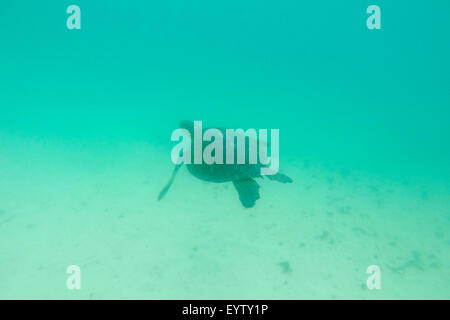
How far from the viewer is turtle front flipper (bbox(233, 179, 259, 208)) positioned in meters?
3.98

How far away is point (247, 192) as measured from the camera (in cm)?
415

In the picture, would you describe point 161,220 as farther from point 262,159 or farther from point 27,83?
point 27,83

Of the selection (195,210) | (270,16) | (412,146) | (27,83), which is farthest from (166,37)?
(195,210)

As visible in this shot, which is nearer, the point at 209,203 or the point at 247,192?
the point at 247,192

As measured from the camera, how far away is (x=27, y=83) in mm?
16484

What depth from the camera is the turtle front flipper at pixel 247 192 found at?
13.0ft

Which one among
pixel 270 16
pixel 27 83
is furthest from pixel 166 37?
pixel 27 83

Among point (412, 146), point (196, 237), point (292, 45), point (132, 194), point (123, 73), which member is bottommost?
point (196, 237)

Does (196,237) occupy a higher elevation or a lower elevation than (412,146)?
lower
